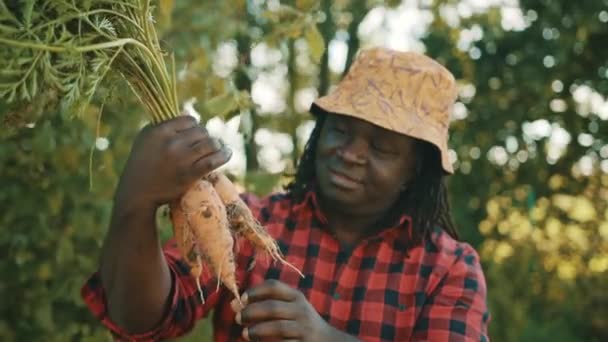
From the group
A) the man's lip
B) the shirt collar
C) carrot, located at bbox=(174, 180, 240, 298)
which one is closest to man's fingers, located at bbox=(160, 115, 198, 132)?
carrot, located at bbox=(174, 180, 240, 298)

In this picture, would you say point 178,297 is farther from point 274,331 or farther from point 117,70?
point 117,70

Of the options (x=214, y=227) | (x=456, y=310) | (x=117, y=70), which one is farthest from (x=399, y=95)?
(x=117, y=70)

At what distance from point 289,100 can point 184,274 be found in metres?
6.97

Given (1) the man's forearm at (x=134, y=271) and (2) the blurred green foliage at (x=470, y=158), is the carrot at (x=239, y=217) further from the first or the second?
(2) the blurred green foliage at (x=470, y=158)

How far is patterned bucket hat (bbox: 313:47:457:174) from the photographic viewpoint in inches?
97.7

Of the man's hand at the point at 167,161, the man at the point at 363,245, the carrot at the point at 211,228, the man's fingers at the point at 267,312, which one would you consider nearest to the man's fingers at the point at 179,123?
the man's hand at the point at 167,161

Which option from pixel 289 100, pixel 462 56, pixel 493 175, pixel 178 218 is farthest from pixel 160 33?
pixel 289 100

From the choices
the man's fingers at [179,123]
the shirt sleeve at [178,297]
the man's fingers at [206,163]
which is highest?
the man's fingers at [179,123]

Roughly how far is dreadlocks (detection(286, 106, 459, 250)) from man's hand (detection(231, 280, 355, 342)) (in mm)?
A: 645

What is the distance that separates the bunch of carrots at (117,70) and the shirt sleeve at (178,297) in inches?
4.5

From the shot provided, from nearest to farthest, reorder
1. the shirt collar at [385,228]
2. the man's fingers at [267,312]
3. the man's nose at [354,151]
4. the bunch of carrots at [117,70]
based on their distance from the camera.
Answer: the bunch of carrots at [117,70], the man's fingers at [267,312], the man's nose at [354,151], the shirt collar at [385,228]

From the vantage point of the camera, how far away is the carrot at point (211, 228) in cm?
201

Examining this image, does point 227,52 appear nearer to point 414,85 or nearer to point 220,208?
point 414,85

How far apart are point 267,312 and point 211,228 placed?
23cm
